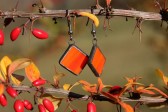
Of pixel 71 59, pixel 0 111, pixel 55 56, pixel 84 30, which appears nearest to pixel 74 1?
pixel 84 30

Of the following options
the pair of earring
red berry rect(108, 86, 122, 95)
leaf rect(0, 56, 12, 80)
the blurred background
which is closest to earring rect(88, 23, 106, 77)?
the pair of earring

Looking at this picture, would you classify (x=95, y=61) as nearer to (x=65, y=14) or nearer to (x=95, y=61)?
(x=95, y=61)

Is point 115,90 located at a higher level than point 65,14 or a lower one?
lower

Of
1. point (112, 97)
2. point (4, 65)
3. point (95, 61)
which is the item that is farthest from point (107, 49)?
point (112, 97)

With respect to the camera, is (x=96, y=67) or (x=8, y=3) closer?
(x=96, y=67)

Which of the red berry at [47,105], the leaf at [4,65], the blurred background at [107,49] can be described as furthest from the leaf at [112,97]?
the blurred background at [107,49]

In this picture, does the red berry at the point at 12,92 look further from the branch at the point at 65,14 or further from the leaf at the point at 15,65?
the branch at the point at 65,14

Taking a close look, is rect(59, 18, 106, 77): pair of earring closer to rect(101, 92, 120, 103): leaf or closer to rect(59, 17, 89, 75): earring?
rect(59, 17, 89, 75): earring

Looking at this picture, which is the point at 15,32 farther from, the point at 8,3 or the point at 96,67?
the point at 8,3
